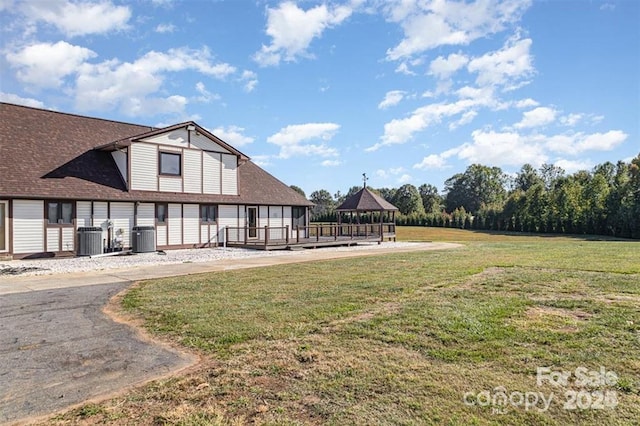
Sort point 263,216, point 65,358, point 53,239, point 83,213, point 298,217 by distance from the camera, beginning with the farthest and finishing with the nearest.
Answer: point 298,217, point 263,216, point 83,213, point 53,239, point 65,358

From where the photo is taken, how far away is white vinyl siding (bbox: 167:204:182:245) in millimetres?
19531

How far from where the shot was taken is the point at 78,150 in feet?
61.9

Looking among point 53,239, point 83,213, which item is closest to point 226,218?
point 83,213

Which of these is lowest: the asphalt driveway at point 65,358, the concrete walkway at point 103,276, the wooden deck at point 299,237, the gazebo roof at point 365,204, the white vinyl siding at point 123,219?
the asphalt driveway at point 65,358

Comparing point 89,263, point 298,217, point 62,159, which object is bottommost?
point 89,263

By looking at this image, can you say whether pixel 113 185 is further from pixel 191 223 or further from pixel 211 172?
pixel 211 172

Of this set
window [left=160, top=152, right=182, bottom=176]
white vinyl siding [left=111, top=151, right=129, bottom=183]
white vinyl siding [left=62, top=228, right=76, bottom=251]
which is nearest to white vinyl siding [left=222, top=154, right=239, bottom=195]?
window [left=160, top=152, right=182, bottom=176]

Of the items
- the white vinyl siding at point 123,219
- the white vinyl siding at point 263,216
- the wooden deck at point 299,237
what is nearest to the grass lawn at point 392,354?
A: the white vinyl siding at point 123,219

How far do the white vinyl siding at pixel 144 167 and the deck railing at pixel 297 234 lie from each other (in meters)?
4.52

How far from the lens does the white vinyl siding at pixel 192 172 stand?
20.4 m

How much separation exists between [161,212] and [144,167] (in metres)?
2.21

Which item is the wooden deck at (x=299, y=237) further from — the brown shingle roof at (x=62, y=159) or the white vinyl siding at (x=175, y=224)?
the white vinyl siding at (x=175, y=224)

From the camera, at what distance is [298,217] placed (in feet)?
84.0

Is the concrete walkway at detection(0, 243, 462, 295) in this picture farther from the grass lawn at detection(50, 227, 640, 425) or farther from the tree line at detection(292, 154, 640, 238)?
the tree line at detection(292, 154, 640, 238)
